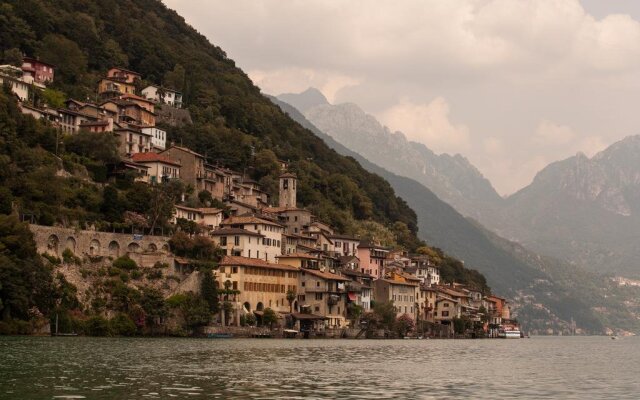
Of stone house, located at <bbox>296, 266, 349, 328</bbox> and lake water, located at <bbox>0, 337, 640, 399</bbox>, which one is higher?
stone house, located at <bbox>296, 266, 349, 328</bbox>

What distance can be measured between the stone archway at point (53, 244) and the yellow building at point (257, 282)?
2022 cm

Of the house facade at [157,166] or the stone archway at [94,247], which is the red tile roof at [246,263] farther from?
the house facade at [157,166]

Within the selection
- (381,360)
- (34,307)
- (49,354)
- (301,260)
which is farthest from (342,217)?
(49,354)

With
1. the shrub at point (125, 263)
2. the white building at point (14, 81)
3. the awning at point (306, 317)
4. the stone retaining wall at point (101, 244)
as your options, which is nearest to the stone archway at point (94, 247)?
the stone retaining wall at point (101, 244)

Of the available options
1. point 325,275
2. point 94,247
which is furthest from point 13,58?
point 325,275

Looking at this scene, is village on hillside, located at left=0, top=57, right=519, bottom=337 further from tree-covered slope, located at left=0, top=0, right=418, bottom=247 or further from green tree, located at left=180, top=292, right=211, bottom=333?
tree-covered slope, located at left=0, top=0, right=418, bottom=247

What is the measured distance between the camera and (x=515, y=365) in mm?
74062

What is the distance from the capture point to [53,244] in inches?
3841

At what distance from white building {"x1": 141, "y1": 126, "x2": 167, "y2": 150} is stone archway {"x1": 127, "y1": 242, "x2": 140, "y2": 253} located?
133 ft

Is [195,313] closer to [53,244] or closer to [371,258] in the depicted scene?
[53,244]

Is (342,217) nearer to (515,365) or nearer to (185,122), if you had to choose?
(185,122)

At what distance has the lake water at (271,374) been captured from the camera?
150 ft

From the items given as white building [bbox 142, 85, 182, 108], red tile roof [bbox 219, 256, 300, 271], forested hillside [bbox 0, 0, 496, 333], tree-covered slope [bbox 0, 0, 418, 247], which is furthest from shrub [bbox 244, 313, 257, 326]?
white building [bbox 142, 85, 182, 108]

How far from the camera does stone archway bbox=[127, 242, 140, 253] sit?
106312 mm
